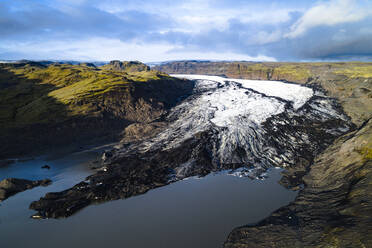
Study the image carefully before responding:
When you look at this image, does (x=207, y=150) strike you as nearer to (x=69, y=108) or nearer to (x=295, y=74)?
(x=69, y=108)

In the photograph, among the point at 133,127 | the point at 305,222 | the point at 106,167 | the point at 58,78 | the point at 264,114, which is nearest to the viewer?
the point at 305,222

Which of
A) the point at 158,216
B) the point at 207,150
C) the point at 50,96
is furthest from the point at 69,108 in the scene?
the point at 158,216

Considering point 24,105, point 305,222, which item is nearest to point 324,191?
point 305,222

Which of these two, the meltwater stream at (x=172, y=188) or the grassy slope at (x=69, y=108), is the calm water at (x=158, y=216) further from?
the grassy slope at (x=69, y=108)

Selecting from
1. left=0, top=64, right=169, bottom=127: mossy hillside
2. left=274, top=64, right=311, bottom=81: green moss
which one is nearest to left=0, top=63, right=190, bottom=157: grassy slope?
left=0, top=64, right=169, bottom=127: mossy hillside

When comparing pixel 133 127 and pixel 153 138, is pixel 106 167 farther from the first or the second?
pixel 133 127

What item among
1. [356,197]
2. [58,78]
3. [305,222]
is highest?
[58,78]

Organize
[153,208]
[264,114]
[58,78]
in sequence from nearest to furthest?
[153,208]
[264,114]
[58,78]
